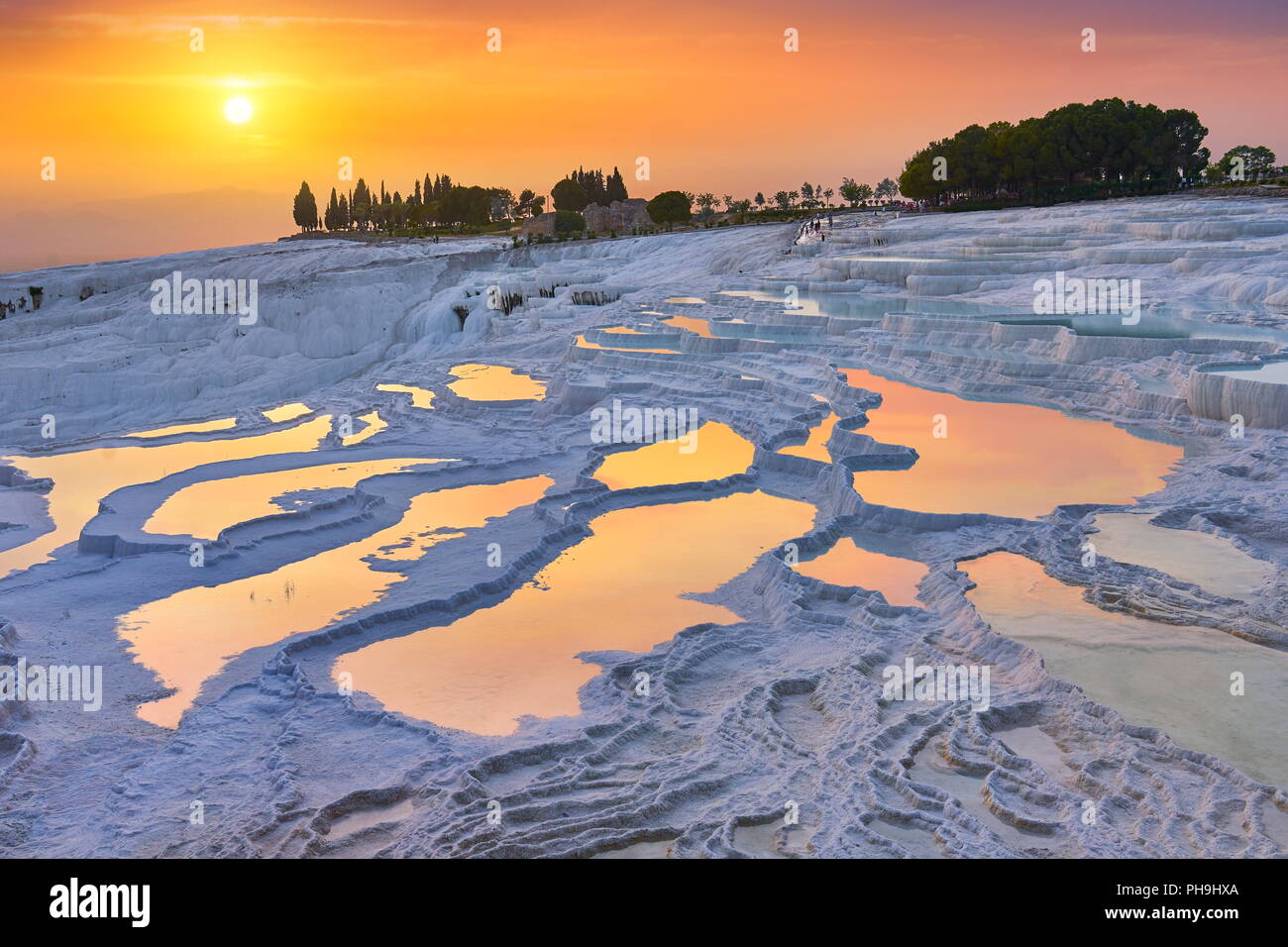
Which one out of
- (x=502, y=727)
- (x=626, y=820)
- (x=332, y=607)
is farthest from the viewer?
(x=332, y=607)

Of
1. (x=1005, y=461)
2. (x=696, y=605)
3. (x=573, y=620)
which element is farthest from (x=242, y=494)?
(x=1005, y=461)

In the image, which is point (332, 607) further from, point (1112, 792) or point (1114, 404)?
point (1114, 404)

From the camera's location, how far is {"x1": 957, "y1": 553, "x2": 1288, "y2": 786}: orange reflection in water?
5.82 metres

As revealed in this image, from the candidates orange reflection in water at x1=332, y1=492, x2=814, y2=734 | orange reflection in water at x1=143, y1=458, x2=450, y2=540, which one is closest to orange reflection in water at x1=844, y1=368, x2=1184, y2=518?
orange reflection in water at x1=332, y1=492, x2=814, y2=734

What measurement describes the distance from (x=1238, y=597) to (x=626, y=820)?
4734 millimetres

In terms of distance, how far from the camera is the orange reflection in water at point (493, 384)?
1733 centimetres

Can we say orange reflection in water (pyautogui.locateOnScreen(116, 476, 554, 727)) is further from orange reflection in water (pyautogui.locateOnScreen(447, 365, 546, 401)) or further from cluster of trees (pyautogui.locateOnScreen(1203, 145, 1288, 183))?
cluster of trees (pyautogui.locateOnScreen(1203, 145, 1288, 183))

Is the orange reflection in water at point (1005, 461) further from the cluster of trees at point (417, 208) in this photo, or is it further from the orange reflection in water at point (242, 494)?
the cluster of trees at point (417, 208)

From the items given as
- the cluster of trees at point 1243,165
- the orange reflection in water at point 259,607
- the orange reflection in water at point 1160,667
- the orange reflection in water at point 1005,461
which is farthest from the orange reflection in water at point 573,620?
the cluster of trees at point 1243,165

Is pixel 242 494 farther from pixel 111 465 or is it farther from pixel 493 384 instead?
pixel 493 384

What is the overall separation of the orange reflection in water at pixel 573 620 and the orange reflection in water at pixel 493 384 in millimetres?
6844

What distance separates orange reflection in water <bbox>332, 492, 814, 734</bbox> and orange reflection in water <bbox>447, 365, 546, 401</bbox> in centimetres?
684

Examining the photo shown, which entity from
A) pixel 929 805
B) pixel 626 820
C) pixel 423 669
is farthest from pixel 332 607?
pixel 929 805
